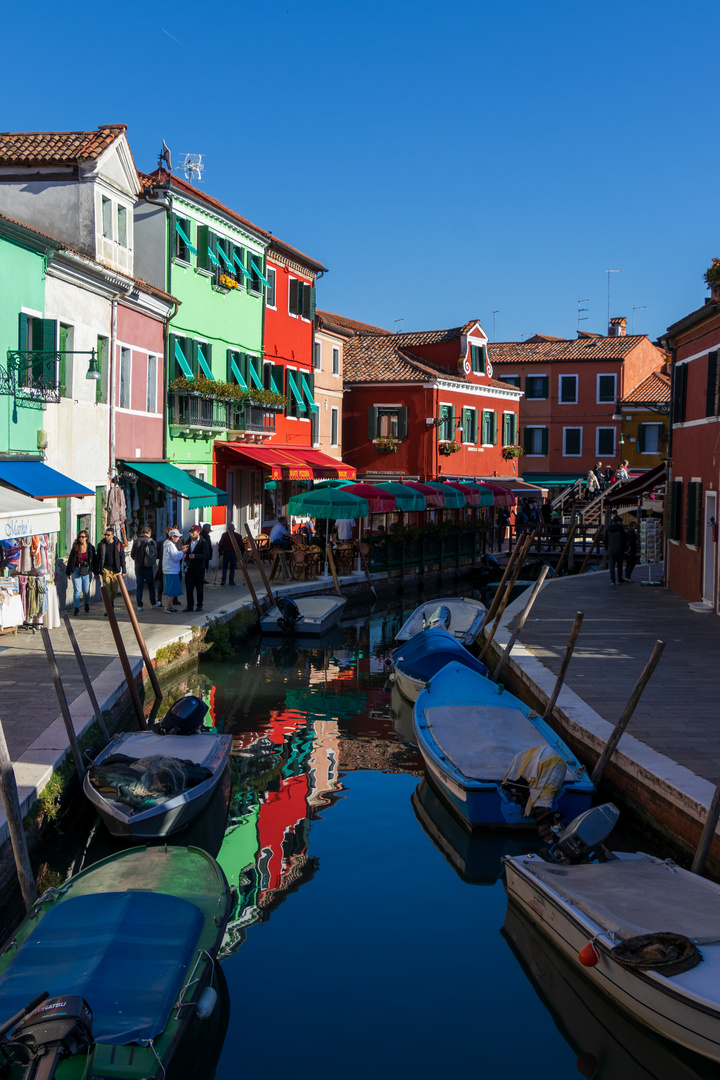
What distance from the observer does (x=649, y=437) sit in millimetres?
49562

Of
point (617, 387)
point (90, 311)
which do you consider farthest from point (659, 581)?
point (617, 387)

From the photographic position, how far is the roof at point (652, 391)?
48844mm

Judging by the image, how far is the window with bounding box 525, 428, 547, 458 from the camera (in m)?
52.7

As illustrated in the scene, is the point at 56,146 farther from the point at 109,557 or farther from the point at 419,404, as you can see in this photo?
the point at 419,404

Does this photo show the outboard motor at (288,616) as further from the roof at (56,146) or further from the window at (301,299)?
the window at (301,299)

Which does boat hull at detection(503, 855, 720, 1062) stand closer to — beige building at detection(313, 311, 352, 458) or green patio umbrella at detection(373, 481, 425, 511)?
green patio umbrella at detection(373, 481, 425, 511)

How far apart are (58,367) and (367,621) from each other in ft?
33.2

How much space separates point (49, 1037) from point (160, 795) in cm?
421

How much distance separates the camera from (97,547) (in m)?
19.9

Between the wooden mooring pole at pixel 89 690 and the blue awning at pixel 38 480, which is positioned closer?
the wooden mooring pole at pixel 89 690

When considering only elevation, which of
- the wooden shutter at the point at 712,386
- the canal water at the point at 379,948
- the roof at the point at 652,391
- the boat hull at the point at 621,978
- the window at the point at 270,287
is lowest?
the canal water at the point at 379,948

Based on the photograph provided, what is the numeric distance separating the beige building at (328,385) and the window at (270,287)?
14.7ft

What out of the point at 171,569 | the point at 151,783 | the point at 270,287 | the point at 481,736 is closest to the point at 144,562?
the point at 171,569

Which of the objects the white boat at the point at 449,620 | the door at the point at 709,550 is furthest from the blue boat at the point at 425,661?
the door at the point at 709,550
